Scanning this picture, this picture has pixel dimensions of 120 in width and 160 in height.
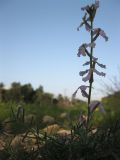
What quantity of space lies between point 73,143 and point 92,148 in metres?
0.13

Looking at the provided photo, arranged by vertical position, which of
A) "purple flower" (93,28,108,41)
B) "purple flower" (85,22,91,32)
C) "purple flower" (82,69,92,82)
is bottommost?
"purple flower" (82,69,92,82)

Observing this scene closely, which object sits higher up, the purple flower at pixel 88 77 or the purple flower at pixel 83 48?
the purple flower at pixel 83 48

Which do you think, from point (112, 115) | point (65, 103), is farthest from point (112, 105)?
point (65, 103)

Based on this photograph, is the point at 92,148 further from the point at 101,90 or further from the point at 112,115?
the point at 101,90

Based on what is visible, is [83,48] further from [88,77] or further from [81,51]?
[88,77]

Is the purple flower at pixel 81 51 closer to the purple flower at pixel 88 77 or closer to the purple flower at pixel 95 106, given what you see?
the purple flower at pixel 88 77

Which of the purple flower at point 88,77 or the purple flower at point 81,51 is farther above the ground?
the purple flower at point 81,51

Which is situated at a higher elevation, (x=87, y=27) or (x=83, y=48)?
(x=87, y=27)

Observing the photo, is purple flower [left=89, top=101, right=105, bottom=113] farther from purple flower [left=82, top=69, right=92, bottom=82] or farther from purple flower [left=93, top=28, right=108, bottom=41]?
purple flower [left=93, top=28, right=108, bottom=41]

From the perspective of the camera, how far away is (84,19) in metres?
3.14

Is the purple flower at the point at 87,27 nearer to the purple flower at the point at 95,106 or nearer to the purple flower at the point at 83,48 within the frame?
the purple flower at the point at 83,48

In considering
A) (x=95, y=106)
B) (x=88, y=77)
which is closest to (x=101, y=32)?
(x=88, y=77)

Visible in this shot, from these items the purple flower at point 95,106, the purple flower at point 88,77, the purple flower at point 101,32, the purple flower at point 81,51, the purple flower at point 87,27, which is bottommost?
the purple flower at point 95,106

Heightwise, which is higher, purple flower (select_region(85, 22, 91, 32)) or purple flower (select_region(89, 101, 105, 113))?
purple flower (select_region(85, 22, 91, 32))
